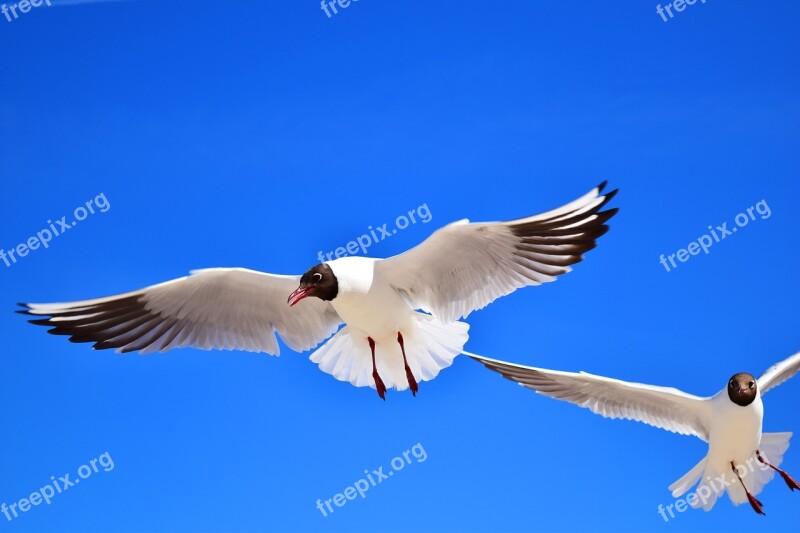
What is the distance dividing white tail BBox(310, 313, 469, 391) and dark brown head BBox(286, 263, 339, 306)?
0.48 m

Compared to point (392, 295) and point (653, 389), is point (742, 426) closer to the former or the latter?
point (653, 389)

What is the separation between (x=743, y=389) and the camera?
24.6 feet

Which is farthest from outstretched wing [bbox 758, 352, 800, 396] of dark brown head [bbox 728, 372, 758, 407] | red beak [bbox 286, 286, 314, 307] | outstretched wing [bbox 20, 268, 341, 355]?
red beak [bbox 286, 286, 314, 307]

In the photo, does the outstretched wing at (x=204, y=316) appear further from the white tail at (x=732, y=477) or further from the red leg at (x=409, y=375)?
the white tail at (x=732, y=477)

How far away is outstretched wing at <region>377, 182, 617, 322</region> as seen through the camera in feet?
18.7

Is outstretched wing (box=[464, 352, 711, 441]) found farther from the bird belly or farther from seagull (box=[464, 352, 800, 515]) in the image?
the bird belly

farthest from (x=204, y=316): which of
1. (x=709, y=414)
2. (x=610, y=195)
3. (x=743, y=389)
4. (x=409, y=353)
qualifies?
(x=743, y=389)

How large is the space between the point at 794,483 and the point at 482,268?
10.0 ft

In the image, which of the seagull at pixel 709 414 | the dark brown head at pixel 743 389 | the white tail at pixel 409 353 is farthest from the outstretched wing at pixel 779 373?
the white tail at pixel 409 353

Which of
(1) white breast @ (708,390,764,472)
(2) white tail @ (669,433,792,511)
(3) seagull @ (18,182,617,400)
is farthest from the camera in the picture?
(2) white tail @ (669,433,792,511)

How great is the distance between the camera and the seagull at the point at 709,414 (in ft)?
24.6

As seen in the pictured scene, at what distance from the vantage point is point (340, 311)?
6.37 metres

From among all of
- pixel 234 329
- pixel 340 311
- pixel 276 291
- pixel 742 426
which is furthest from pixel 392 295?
pixel 742 426

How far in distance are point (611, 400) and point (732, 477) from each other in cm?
100
